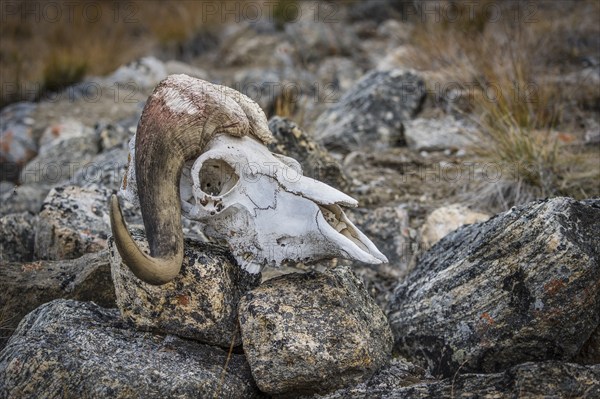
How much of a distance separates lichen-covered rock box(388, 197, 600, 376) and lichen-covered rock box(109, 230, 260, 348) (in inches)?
42.0

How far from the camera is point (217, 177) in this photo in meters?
3.56

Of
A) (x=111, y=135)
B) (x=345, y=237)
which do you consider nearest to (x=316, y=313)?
(x=345, y=237)

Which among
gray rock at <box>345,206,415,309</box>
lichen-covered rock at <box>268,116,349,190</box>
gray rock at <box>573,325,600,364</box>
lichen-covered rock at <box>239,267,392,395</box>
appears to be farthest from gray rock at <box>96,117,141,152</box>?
gray rock at <box>573,325,600,364</box>

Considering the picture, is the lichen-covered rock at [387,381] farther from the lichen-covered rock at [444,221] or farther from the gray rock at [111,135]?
the gray rock at [111,135]

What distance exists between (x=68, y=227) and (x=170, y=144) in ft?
5.97

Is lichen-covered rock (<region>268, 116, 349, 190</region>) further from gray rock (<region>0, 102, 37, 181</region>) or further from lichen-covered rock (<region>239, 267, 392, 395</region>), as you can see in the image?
gray rock (<region>0, 102, 37, 181</region>)

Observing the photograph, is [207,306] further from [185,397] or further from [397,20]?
[397,20]

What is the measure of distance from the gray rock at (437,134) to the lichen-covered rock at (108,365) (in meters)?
4.00

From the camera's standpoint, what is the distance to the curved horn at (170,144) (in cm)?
315

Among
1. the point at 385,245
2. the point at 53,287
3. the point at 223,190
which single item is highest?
the point at 223,190

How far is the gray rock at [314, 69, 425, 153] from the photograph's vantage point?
7102 millimetres

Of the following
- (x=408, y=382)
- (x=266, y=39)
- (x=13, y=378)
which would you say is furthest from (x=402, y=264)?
(x=266, y=39)

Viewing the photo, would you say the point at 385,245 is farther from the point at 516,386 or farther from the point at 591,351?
the point at 516,386

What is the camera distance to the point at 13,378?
3217 mm
